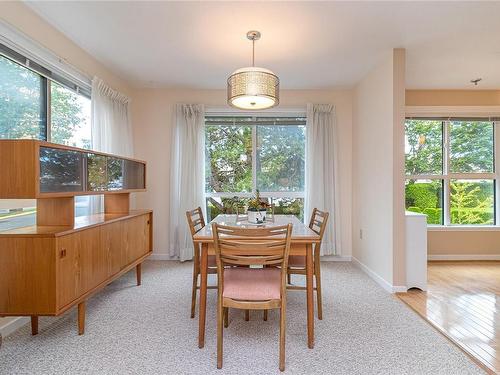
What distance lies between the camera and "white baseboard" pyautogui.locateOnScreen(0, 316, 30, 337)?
6.85ft

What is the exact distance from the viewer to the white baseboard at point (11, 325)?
2089mm

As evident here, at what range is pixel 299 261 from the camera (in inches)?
98.3

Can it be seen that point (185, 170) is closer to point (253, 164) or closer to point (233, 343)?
point (253, 164)

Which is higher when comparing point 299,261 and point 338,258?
point 299,261

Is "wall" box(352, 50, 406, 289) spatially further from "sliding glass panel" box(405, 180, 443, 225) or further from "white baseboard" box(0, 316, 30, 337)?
"white baseboard" box(0, 316, 30, 337)

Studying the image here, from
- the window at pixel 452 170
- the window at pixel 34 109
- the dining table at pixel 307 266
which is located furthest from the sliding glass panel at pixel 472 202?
the window at pixel 34 109

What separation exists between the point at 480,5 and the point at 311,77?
5.96ft

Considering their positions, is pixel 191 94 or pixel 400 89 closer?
pixel 400 89

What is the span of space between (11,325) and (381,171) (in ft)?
12.0

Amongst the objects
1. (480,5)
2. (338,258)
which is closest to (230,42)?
(480,5)

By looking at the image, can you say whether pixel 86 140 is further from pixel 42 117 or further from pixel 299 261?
pixel 299 261

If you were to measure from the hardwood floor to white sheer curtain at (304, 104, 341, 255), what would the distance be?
1321 mm

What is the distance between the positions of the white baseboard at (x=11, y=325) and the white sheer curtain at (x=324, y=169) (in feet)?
10.9

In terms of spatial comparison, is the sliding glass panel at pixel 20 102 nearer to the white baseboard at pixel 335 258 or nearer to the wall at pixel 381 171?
the wall at pixel 381 171
